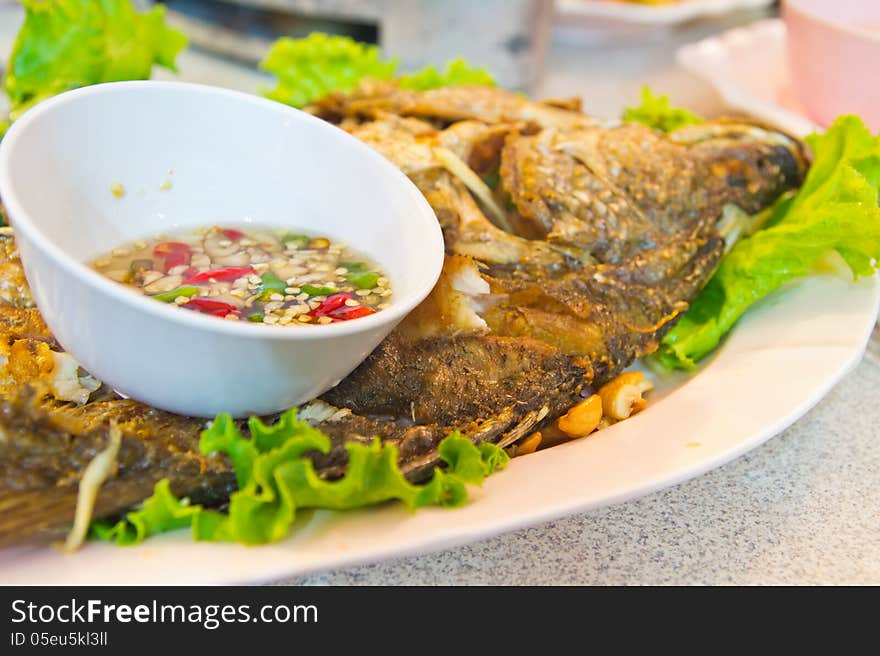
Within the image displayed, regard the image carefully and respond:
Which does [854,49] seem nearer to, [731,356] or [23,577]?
[731,356]

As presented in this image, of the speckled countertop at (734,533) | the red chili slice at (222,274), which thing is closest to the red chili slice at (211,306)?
the red chili slice at (222,274)

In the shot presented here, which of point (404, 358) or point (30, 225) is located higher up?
point (30, 225)

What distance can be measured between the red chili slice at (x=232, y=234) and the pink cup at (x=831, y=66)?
2.54m

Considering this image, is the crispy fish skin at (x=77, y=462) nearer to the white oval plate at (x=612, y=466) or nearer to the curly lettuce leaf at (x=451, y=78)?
the white oval plate at (x=612, y=466)

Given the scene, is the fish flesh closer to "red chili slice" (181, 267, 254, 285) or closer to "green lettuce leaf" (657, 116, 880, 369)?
"green lettuce leaf" (657, 116, 880, 369)

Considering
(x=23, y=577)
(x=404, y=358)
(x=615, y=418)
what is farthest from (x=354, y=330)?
(x=615, y=418)

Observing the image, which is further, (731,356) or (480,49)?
(480,49)

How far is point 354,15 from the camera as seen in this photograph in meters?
4.18

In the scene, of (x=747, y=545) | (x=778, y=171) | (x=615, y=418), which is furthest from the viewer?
(x=778, y=171)

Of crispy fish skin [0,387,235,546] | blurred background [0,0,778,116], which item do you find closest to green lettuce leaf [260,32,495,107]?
blurred background [0,0,778,116]

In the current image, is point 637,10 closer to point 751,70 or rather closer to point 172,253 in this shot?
point 751,70

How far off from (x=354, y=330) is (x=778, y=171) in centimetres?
172

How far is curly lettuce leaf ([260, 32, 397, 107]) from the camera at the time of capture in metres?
3.34
